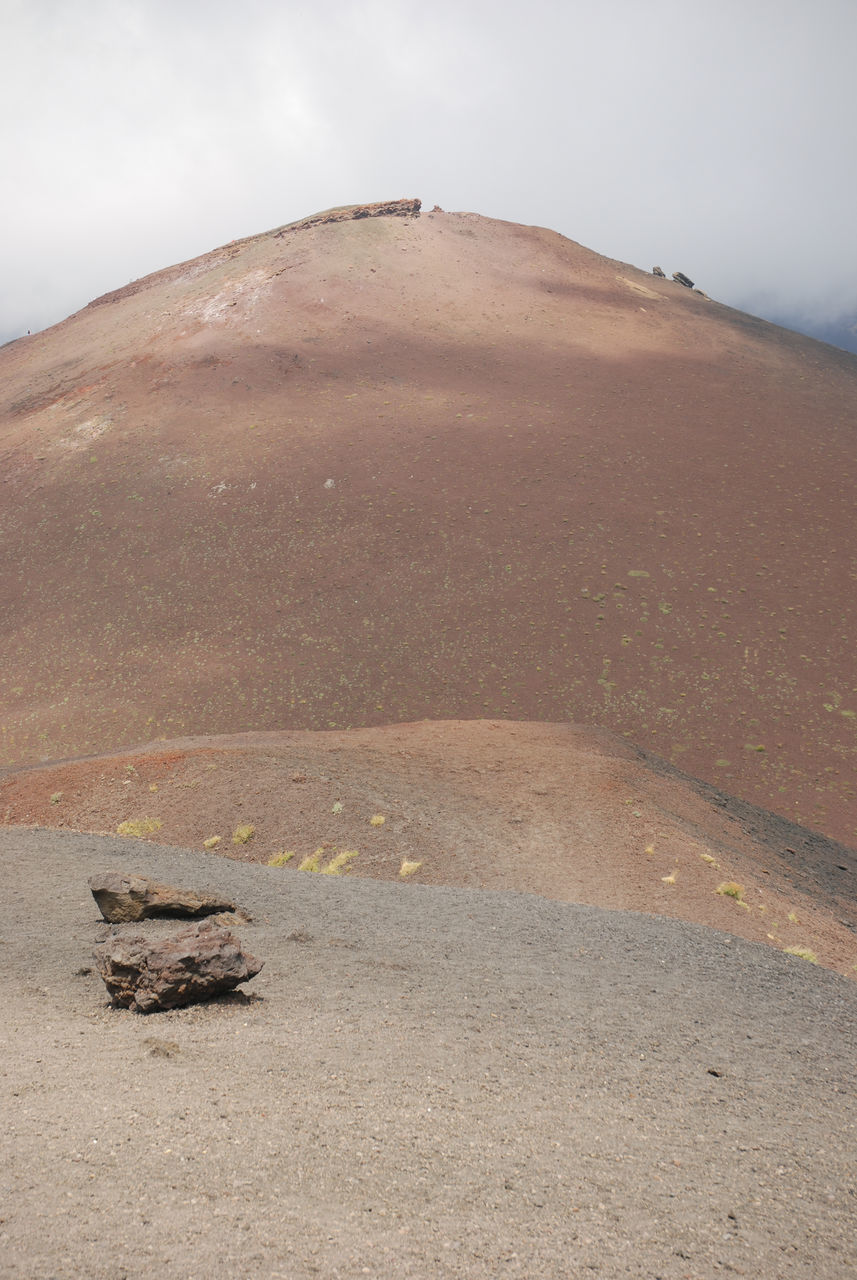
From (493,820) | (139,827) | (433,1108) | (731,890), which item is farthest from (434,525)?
(433,1108)

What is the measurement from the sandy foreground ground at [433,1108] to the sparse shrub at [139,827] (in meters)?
4.23

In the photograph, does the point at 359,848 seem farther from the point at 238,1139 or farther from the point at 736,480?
the point at 736,480

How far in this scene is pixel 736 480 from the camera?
29484 millimetres

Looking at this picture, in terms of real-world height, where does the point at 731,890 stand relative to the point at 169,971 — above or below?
below

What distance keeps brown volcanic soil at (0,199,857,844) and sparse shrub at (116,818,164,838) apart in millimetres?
7906

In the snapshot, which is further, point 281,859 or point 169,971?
point 281,859

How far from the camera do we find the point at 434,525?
27.5 metres

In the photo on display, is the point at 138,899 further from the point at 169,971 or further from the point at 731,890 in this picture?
Answer: the point at 731,890

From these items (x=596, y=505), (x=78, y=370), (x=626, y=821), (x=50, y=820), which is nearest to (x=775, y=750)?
(x=626, y=821)

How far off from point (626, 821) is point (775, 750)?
863cm

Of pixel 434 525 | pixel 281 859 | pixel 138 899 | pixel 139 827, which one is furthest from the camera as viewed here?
pixel 434 525

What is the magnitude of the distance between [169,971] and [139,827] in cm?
692

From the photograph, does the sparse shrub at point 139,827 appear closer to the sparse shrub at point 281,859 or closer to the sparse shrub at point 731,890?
the sparse shrub at point 281,859

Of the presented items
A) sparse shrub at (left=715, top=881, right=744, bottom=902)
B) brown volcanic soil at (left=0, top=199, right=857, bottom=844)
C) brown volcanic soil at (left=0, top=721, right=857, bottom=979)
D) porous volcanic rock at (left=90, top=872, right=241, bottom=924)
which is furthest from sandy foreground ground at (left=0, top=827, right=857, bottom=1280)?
brown volcanic soil at (left=0, top=199, right=857, bottom=844)
